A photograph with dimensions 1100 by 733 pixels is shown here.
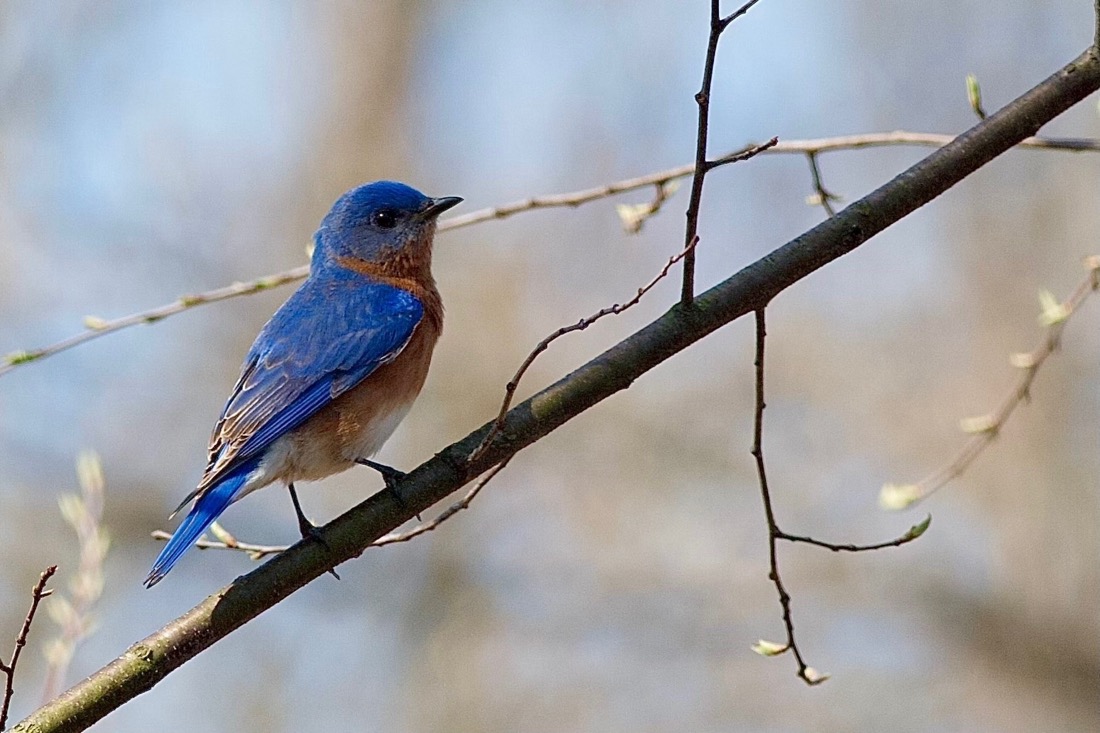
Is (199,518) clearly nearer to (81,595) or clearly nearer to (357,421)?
(81,595)

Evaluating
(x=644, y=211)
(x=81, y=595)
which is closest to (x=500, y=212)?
(x=644, y=211)

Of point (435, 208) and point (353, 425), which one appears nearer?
point (353, 425)

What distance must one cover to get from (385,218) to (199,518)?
171cm

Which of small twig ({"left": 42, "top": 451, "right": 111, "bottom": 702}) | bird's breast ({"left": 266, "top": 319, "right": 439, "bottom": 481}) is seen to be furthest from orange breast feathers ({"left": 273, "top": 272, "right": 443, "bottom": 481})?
small twig ({"left": 42, "top": 451, "right": 111, "bottom": 702})

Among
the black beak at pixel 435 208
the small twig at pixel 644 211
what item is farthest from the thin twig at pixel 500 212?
the black beak at pixel 435 208

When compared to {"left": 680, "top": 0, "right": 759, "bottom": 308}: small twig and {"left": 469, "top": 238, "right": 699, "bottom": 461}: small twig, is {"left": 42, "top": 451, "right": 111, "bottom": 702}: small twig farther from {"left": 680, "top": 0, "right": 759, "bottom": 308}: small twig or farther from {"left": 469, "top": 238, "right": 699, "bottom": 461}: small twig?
{"left": 680, "top": 0, "right": 759, "bottom": 308}: small twig

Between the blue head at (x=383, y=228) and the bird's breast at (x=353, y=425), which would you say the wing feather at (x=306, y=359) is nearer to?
the bird's breast at (x=353, y=425)

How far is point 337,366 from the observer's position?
4121mm

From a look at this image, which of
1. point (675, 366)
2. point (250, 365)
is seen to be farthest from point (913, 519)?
point (250, 365)

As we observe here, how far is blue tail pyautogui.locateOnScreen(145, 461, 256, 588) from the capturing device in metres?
3.23

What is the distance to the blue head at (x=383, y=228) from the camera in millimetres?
4766

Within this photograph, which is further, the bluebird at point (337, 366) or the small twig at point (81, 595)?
the bluebird at point (337, 366)

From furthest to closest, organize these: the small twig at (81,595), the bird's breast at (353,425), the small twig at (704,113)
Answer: the bird's breast at (353,425)
the small twig at (81,595)
the small twig at (704,113)

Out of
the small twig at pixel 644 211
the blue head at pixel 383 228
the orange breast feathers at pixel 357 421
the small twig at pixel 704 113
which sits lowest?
the orange breast feathers at pixel 357 421
